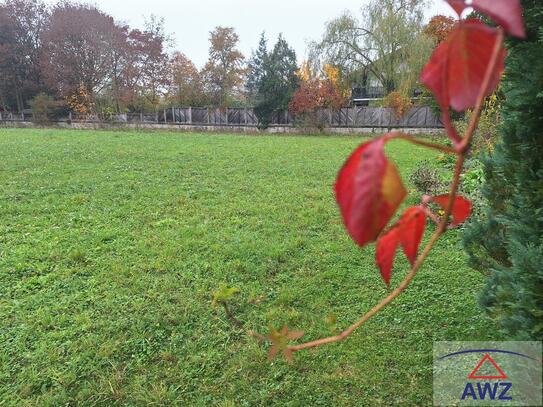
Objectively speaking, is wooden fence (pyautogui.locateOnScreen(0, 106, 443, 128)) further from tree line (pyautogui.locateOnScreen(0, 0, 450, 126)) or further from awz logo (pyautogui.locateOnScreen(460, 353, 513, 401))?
awz logo (pyautogui.locateOnScreen(460, 353, 513, 401))

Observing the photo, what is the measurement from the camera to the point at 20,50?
83.0 ft

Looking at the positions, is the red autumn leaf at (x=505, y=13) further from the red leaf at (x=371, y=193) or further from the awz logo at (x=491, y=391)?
the awz logo at (x=491, y=391)

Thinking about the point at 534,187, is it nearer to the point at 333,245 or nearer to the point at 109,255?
the point at 333,245

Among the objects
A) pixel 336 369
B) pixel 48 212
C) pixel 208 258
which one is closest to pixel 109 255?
pixel 208 258

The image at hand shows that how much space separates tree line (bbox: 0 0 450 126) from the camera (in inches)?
683

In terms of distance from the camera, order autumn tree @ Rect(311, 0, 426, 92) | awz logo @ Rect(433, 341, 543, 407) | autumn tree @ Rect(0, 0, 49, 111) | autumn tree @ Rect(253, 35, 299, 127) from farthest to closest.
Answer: autumn tree @ Rect(0, 0, 49, 111) → autumn tree @ Rect(253, 35, 299, 127) → autumn tree @ Rect(311, 0, 426, 92) → awz logo @ Rect(433, 341, 543, 407)

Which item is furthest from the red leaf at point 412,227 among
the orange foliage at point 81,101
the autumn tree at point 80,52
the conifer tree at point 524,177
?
the autumn tree at point 80,52

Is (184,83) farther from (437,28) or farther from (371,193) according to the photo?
(371,193)

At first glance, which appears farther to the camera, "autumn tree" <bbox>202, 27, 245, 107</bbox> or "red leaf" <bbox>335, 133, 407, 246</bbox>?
"autumn tree" <bbox>202, 27, 245, 107</bbox>

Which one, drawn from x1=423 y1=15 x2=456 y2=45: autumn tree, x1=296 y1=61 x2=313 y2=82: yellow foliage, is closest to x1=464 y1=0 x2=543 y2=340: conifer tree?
x1=423 y1=15 x2=456 y2=45: autumn tree

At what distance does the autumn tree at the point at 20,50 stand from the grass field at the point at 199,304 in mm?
26010

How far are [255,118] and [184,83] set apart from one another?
5914 millimetres

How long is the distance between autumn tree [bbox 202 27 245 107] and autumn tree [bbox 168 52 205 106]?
659 millimetres

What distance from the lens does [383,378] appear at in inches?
71.2
